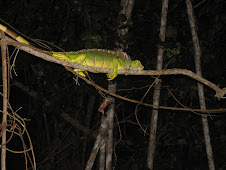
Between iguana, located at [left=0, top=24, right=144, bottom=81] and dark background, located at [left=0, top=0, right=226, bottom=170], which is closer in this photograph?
iguana, located at [left=0, top=24, right=144, bottom=81]

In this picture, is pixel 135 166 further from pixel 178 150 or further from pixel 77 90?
pixel 77 90

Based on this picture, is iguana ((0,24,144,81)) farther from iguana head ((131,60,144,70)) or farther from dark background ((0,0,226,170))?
dark background ((0,0,226,170))

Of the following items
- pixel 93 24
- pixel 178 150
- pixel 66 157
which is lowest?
pixel 66 157

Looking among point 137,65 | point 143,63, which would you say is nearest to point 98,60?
point 137,65

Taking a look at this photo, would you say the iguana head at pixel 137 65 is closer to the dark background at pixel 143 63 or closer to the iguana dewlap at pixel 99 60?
the iguana dewlap at pixel 99 60

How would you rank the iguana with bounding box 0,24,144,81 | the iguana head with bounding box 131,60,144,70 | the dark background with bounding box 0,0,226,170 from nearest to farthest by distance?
the iguana with bounding box 0,24,144,81, the iguana head with bounding box 131,60,144,70, the dark background with bounding box 0,0,226,170

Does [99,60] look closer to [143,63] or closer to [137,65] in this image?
[137,65]

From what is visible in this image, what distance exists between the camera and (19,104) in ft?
22.5

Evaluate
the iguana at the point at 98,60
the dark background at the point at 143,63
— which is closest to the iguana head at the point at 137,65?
the iguana at the point at 98,60

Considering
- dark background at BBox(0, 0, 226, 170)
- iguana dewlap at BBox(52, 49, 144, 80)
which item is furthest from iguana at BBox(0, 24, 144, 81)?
dark background at BBox(0, 0, 226, 170)

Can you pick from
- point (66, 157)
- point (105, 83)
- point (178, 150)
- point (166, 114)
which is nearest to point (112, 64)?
point (105, 83)

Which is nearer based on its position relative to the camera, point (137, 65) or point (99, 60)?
point (99, 60)

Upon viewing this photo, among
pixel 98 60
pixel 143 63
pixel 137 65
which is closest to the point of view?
pixel 98 60

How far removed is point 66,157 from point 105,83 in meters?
2.73
